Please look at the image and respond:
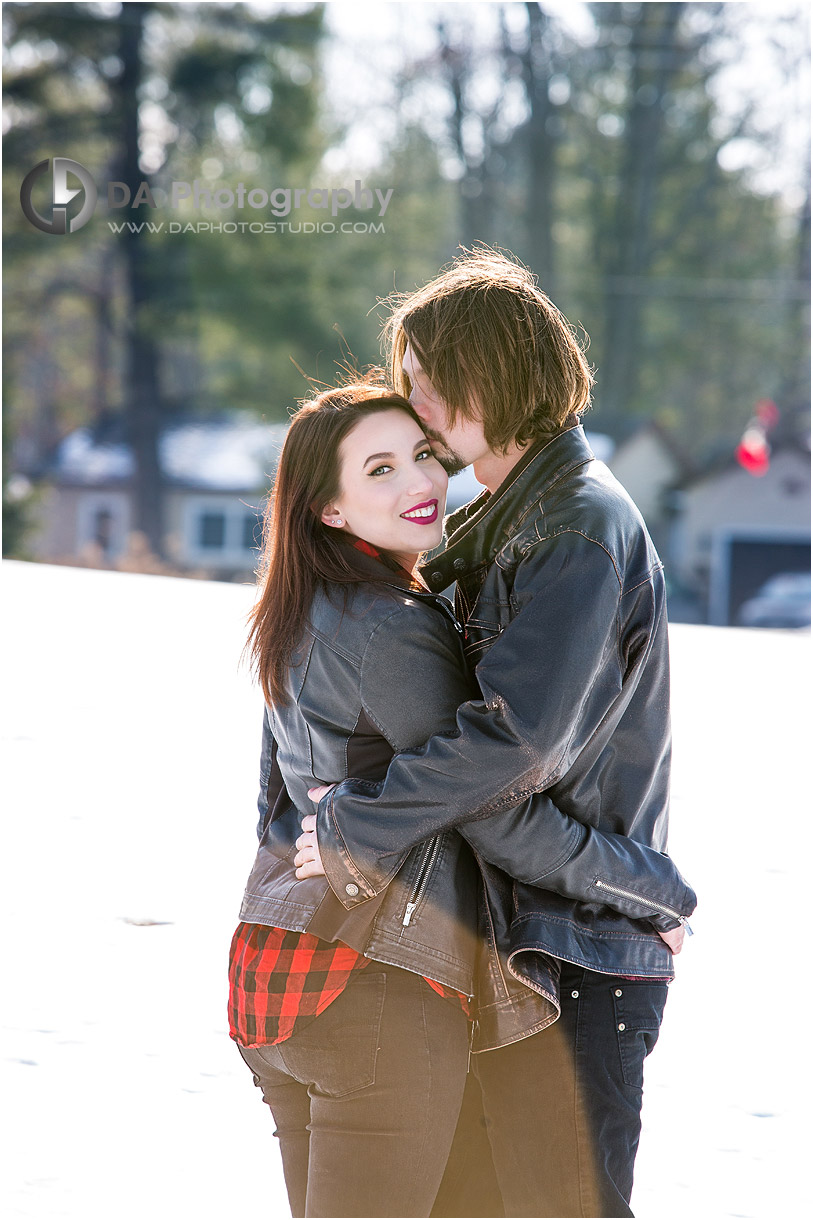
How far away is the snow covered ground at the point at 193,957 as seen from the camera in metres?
3.09

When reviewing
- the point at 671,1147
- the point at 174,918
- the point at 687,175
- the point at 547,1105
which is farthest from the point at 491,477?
the point at 687,175

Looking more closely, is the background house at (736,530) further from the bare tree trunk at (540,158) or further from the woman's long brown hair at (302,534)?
the woman's long brown hair at (302,534)

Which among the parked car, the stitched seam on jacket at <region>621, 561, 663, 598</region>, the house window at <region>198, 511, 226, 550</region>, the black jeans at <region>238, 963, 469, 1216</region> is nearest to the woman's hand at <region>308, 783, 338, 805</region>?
the black jeans at <region>238, 963, 469, 1216</region>

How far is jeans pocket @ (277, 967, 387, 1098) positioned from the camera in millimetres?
1912

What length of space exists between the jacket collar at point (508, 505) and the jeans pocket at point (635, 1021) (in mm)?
751

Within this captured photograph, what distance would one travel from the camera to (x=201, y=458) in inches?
1319

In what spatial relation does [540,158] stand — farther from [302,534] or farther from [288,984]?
[288,984]

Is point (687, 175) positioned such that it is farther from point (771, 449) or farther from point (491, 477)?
point (491, 477)

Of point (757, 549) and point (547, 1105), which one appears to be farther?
point (757, 549)

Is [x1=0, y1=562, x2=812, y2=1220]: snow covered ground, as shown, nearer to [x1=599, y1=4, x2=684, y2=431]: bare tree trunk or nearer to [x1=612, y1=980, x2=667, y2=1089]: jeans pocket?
[x1=612, y1=980, x2=667, y2=1089]: jeans pocket

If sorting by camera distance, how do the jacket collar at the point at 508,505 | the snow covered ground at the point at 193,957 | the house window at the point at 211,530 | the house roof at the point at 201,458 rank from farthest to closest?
the house window at the point at 211,530, the house roof at the point at 201,458, the snow covered ground at the point at 193,957, the jacket collar at the point at 508,505

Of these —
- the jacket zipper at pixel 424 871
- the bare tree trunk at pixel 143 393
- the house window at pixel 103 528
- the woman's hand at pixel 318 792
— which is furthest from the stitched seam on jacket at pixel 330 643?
the house window at pixel 103 528

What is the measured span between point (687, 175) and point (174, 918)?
34.6m

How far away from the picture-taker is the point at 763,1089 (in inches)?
140
